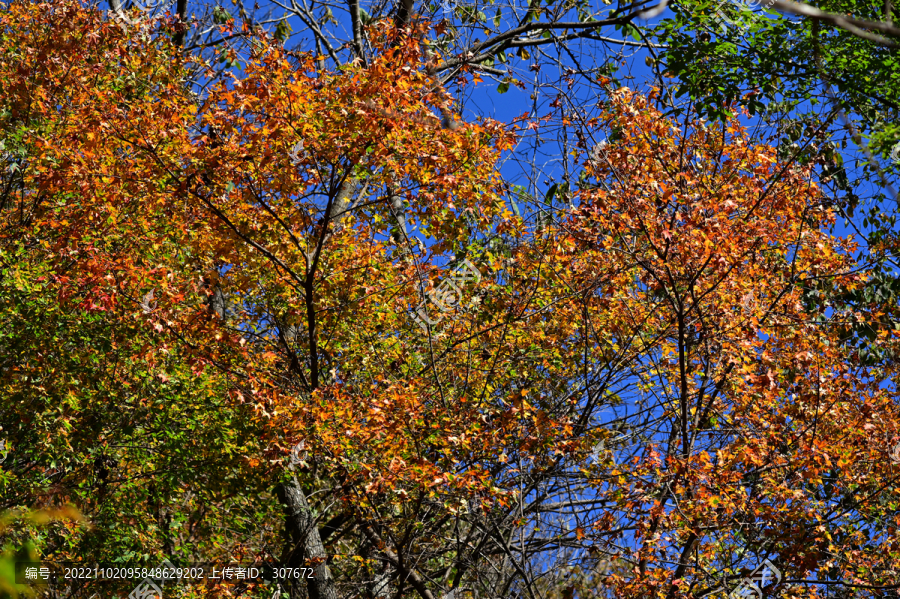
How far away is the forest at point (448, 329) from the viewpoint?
24.6ft

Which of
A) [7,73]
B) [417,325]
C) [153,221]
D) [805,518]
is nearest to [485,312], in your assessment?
[417,325]

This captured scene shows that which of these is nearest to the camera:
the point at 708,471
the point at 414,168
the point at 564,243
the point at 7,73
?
the point at 708,471

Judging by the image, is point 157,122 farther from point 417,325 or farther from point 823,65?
point 823,65

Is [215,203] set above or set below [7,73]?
below

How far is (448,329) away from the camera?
9266 millimetres

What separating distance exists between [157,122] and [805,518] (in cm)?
755

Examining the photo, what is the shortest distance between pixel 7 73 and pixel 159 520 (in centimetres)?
630

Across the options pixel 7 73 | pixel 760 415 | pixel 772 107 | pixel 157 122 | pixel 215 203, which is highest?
pixel 7 73

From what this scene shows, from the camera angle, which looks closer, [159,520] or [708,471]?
[708,471]

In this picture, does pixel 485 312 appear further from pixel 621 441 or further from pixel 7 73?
pixel 7 73

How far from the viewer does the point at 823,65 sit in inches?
373

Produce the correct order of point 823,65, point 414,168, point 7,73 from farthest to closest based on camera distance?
point 7,73 < point 823,65 < point 414,168

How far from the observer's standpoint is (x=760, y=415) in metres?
8.33

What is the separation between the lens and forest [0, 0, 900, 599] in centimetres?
749
